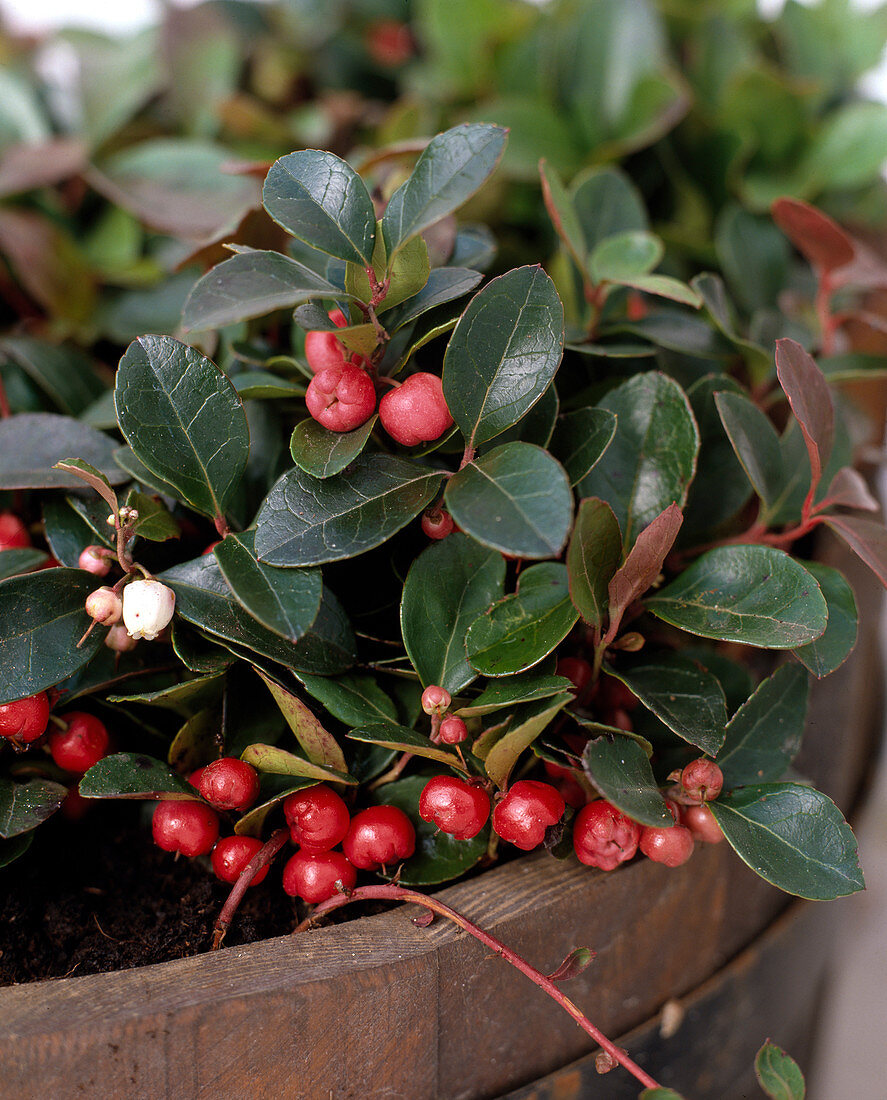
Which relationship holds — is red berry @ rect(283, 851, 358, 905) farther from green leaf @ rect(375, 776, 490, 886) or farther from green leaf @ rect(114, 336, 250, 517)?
green leaf @ rect(114, 336, 250, 517)

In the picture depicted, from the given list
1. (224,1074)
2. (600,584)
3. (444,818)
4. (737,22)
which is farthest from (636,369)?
(737,22)

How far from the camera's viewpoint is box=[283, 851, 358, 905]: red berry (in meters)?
0.45

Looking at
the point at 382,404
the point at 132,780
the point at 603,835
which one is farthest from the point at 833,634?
the point at 132,780

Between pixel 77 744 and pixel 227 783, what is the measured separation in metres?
0.10

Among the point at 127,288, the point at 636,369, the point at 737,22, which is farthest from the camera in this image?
the point at 737,22

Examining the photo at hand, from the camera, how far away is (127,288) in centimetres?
88

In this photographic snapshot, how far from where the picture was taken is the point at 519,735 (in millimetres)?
405

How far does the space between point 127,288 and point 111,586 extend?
1.69 feet

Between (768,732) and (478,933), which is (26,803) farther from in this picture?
Answer: (768,732)

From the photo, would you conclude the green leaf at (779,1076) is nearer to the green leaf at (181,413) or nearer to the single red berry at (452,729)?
the single red berry at (452,729)

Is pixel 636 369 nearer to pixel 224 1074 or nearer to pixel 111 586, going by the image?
pixel 111 586

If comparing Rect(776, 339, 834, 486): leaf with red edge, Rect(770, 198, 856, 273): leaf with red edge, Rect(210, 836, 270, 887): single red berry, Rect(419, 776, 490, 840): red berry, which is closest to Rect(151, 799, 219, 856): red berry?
Rect(210, 836, 270, 887): single red berry

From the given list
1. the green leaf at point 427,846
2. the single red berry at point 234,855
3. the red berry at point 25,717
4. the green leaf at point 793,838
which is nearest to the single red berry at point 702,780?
the green leaf at point 793,838

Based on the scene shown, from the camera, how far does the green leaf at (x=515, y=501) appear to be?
338 mm
